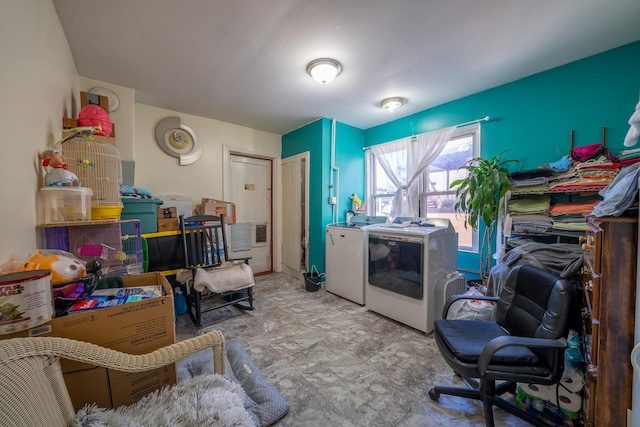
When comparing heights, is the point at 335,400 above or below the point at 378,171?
below

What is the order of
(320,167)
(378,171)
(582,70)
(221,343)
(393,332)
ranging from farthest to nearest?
(378,171), (320,167), (393,332), (582,70), (221,343)

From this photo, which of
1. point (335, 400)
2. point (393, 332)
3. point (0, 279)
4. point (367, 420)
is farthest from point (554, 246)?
point (0, 279)

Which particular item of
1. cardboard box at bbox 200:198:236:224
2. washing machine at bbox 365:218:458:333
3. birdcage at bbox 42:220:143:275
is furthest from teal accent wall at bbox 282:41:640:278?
birdcage at bbox 42:220:143:275

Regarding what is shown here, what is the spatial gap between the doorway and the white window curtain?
1225 millimetres

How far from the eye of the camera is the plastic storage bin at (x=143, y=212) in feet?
7.09

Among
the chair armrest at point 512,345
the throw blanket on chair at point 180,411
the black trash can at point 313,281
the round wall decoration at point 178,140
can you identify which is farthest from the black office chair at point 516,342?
the round wall decoration at point 178,140

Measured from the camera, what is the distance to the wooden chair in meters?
2.27

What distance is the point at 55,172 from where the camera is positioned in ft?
4.17

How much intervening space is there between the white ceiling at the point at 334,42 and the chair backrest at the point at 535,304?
1.68 meters

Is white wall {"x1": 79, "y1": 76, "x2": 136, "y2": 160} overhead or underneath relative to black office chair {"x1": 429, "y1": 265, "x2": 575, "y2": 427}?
overhead

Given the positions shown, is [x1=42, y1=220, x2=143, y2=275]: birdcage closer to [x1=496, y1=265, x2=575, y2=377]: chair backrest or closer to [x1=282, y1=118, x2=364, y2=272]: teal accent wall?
[x1=282, y1=118, x2=364, y2=272]: teal accent wall

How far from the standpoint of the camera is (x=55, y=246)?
141 cm

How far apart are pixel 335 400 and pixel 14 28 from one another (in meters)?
2.45

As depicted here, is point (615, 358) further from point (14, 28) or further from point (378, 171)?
point (378, 171)
